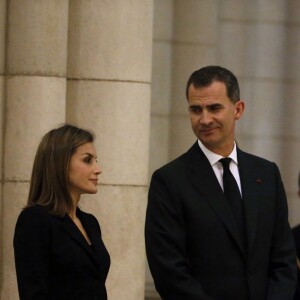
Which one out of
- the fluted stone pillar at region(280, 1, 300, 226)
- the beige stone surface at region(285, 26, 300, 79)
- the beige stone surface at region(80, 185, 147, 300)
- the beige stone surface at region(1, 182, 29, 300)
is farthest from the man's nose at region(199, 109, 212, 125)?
the beige stone surface at region(285, 26, 300, 79)

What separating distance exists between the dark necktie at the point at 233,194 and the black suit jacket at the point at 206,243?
1.2 inches

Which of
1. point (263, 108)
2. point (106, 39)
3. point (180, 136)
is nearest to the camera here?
point (106, 39)

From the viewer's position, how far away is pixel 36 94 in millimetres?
10758

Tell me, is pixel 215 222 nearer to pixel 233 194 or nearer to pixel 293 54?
pixel 233 194

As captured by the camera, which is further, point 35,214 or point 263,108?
point 263,108

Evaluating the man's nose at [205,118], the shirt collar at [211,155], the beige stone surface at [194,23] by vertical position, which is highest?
the beige stone surface at [194,23]

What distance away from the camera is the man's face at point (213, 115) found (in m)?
7.00

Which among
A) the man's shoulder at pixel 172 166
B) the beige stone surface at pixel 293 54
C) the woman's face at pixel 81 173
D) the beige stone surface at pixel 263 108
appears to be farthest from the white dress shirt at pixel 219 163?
the beige stone surface at pixel 293 54

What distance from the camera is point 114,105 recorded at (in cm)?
1104

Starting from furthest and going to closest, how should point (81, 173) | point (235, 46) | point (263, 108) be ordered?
point (263, 108)
point (235, 46)
point (81, 173)

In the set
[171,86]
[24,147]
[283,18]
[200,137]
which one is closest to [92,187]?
[200,137]

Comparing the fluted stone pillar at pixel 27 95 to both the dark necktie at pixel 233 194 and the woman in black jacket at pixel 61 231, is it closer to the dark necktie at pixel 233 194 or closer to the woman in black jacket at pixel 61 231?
the woman in black jacket at pixel 61 231

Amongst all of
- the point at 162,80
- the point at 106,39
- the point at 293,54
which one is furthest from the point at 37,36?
the point at 293,54

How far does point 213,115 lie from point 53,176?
35.8 inches
